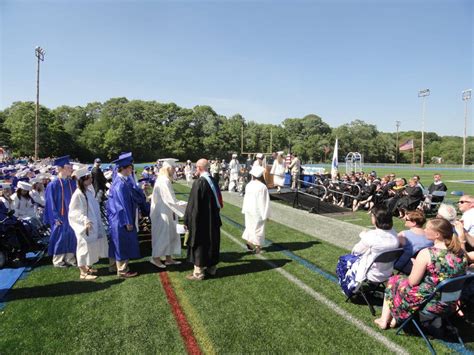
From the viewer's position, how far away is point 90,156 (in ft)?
212

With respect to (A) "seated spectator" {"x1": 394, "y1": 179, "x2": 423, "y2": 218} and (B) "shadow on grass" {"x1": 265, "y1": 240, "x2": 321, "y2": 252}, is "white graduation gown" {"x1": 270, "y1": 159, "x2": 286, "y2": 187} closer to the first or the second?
(A) "seated spectator" {"x1": 394, "y1": 179, "x2": 423, "y2": 218}

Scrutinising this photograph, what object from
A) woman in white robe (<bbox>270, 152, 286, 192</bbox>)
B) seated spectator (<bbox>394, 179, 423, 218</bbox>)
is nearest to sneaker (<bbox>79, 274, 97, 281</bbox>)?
seated spectator (<bbox>394, 179, 423, 218</bbox>)

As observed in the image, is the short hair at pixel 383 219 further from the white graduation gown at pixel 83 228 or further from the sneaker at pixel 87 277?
the sneaker at pixel 87 277

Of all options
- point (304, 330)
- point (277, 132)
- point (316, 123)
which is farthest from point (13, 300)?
point (316, 123)

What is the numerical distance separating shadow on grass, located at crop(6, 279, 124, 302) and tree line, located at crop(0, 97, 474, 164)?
165 ft

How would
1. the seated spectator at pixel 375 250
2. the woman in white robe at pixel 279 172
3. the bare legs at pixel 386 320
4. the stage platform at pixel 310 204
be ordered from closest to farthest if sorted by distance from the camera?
the bare legs at pixel 386 320 → the seated spectator at pixel 375 250 → the stage platform at pixel 310 204 → the woman in white robe at pixel 279 172

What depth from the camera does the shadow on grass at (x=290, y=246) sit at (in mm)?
7516

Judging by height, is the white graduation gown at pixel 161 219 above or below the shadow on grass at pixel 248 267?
above

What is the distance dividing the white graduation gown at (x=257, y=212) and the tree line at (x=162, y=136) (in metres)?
48.2

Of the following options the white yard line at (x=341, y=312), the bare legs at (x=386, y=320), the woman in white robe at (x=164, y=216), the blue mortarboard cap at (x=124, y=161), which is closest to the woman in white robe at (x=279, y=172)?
the white yard line at (x=341, y=312)

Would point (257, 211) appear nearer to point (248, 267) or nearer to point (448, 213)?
point (248, 267)

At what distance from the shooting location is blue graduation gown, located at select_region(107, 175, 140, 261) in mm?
5531

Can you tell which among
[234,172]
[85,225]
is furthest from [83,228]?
[234,172]

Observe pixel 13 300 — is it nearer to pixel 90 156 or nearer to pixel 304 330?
pixel 304 330
